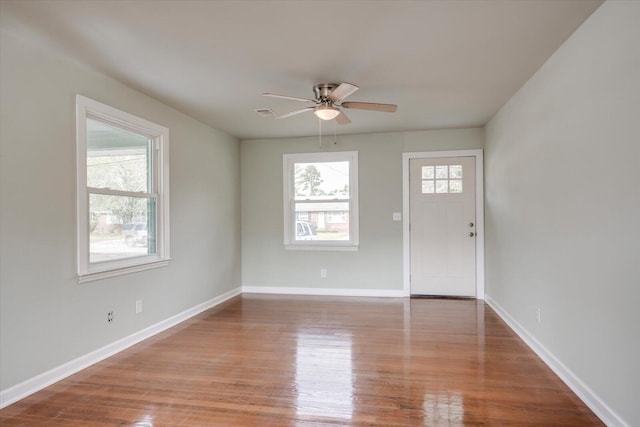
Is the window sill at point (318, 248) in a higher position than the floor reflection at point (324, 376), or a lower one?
higher

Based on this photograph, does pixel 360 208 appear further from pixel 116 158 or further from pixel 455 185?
pixel 116 158

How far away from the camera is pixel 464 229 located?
17.1ft

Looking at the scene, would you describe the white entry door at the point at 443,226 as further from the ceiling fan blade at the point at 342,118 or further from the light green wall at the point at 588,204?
the ceiling fan blade at the point at 342,118

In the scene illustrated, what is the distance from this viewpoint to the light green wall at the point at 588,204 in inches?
73.5

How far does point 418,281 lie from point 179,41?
4237 millimetres

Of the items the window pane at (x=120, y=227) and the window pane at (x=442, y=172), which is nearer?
the window pane at (x=120, y=227)

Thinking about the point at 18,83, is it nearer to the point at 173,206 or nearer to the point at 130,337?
the point at 173,206

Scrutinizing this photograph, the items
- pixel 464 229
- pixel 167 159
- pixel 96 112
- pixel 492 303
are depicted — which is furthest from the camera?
pixel 464 229

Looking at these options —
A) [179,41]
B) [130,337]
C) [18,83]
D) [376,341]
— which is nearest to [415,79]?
[179,41]

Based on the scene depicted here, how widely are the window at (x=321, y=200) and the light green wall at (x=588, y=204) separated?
94.6 inches

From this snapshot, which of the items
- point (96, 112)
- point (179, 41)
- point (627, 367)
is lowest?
point (627, 367)

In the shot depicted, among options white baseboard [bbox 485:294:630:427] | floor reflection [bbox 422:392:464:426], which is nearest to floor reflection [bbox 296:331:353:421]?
floor reflection [bbox 422:392:464:426]

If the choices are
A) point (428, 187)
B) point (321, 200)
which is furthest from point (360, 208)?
point (428, 187)

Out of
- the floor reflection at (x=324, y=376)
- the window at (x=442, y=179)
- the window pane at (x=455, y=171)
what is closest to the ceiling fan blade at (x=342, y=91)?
the floor reflection at (x=324, y=376)
